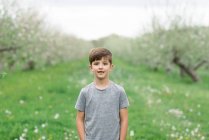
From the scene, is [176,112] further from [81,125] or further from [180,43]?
[180,43]

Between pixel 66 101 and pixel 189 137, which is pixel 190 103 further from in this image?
pixel 189 137

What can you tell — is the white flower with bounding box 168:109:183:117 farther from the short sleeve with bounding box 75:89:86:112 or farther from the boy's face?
the boy's face

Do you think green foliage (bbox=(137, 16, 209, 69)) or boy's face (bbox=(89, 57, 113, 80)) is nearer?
boy's face (bbox=(89, 57, 113, 80))

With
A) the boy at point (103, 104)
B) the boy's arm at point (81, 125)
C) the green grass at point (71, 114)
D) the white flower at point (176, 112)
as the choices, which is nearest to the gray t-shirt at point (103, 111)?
the boy at point (103, 104)

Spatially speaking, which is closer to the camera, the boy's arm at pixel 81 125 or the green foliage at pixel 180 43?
the boy's arm at pixel 81 125

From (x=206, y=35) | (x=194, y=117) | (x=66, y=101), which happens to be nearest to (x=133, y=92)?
(x=66, y=101)

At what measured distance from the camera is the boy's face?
5746mm

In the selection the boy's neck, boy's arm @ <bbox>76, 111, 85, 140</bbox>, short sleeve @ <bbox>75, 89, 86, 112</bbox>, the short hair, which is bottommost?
boy's arm @ <bbox>76, 111, 85, 140</bbox>

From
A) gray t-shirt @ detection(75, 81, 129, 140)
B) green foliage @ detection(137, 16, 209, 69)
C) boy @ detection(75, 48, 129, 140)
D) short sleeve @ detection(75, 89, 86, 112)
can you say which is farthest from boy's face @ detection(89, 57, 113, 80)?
green foliage @ detection(137, 16, 209, 69)

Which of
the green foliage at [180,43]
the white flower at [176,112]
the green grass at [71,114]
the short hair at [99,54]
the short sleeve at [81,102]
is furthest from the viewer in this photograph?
the green foliage at [180,43]

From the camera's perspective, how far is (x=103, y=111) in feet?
19.2

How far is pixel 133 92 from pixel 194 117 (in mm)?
5426

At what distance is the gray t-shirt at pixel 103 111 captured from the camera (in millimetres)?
5848

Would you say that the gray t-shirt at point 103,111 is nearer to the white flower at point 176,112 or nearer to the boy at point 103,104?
the boy at point 103,104
